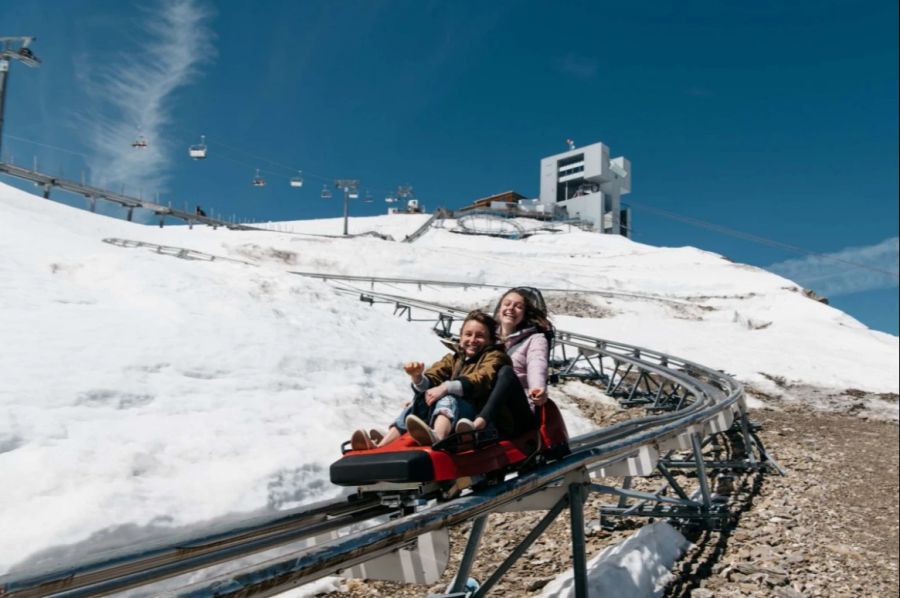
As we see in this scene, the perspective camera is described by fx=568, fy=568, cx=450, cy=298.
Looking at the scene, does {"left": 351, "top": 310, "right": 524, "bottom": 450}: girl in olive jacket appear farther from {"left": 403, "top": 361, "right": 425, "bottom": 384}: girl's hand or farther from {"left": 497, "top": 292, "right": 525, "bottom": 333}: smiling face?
{"left": 497, "top": 292, "right": 525, "bottom": 333}: smiling face

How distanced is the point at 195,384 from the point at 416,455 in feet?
21.7

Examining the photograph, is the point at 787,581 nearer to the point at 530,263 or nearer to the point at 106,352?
the point at 106,352

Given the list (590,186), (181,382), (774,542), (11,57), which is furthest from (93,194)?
(590,186)

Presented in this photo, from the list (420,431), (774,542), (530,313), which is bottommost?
(774,542)

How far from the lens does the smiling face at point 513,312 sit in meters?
4.53

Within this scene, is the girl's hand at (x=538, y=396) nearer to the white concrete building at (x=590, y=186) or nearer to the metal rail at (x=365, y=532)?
the metal rail at (x=365, y=532)

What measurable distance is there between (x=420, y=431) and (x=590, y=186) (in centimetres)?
10501

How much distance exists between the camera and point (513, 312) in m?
4.53

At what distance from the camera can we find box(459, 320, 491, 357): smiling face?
13.6ft

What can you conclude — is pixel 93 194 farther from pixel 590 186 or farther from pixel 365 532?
pixel 590 186

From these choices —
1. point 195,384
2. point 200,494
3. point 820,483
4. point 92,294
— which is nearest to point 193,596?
point 200,494

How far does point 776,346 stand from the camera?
2470 centimetres

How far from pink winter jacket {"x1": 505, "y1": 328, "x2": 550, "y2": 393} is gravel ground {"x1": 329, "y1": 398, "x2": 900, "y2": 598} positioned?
2.07 meters

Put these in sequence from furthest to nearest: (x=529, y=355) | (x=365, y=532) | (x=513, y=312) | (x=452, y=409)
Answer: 1. (x=513, y=312)
2. (x=529, y=355)
3. (x=452, y=409)
4. (x=365, y=532)
